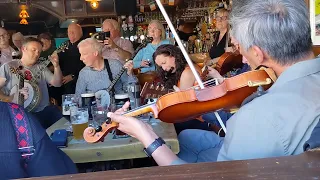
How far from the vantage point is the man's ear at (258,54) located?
1.14 m

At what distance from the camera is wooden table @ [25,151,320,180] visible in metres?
0.60

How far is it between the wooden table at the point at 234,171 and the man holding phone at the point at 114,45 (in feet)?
11.5

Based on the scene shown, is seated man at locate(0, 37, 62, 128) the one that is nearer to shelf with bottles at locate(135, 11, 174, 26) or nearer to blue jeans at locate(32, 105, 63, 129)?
blue jeans at locate(32, 105, 63, 129)

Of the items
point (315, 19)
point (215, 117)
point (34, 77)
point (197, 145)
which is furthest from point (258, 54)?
point (34, 77)

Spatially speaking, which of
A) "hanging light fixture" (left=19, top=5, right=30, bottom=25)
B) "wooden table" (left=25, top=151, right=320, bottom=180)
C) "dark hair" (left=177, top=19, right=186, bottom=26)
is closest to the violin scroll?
"wooden table" (left=25, top=151, right=320, bottom=180)

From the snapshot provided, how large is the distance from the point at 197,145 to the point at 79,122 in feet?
1.94

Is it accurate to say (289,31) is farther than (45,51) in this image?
No

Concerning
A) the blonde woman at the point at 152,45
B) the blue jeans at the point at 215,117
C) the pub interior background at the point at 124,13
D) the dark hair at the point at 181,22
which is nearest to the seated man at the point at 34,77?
the blonde woman at the point at 152,45

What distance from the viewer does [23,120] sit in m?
1.25

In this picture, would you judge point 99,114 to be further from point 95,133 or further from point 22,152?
point 22,152

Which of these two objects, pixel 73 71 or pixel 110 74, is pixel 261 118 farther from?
pixel 73 71

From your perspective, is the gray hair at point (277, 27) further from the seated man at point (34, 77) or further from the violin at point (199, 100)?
the seated man at point (34, 77)

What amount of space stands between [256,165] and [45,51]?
15.8ft

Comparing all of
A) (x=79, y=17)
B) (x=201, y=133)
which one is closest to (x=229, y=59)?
(x=201, y=133)
